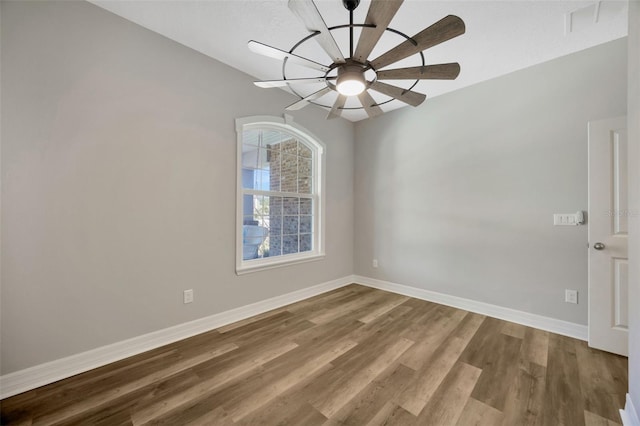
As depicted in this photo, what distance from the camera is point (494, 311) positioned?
2.93 meters

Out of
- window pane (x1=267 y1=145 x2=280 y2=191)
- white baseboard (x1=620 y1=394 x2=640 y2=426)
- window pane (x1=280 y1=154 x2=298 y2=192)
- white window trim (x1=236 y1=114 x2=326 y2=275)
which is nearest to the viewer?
white baseboard (x1=620 y1=394 x2=640 y2=426)

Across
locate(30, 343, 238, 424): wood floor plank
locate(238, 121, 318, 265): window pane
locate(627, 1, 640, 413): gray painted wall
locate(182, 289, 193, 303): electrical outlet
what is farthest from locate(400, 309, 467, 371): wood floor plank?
locate(182, 289, 193, 303): electrical outlet

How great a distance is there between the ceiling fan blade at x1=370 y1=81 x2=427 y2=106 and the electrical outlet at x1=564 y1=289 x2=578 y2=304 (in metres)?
2.46

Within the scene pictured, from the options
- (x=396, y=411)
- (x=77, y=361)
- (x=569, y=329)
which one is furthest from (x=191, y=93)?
(x=569, y=329)

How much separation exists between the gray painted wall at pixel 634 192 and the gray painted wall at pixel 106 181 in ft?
9.86

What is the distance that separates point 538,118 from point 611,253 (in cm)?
147

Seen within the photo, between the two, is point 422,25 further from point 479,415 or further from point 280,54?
point 479,415

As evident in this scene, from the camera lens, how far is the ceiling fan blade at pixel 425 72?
1.53 metres

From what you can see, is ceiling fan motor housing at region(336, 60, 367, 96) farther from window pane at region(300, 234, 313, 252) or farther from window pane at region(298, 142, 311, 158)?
window pane at region(300, 234, 313, 252)

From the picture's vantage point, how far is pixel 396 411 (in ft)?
5.07

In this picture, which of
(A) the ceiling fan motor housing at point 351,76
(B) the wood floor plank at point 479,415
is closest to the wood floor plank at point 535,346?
(B) the wood floor plank at point 479,415

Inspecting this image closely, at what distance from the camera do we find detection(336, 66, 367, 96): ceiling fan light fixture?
4.98 feet

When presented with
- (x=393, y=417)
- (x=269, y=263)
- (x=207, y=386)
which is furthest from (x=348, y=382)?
(x=269, y=263)

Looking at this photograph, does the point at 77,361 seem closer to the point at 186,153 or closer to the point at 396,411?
the point at 186,153
